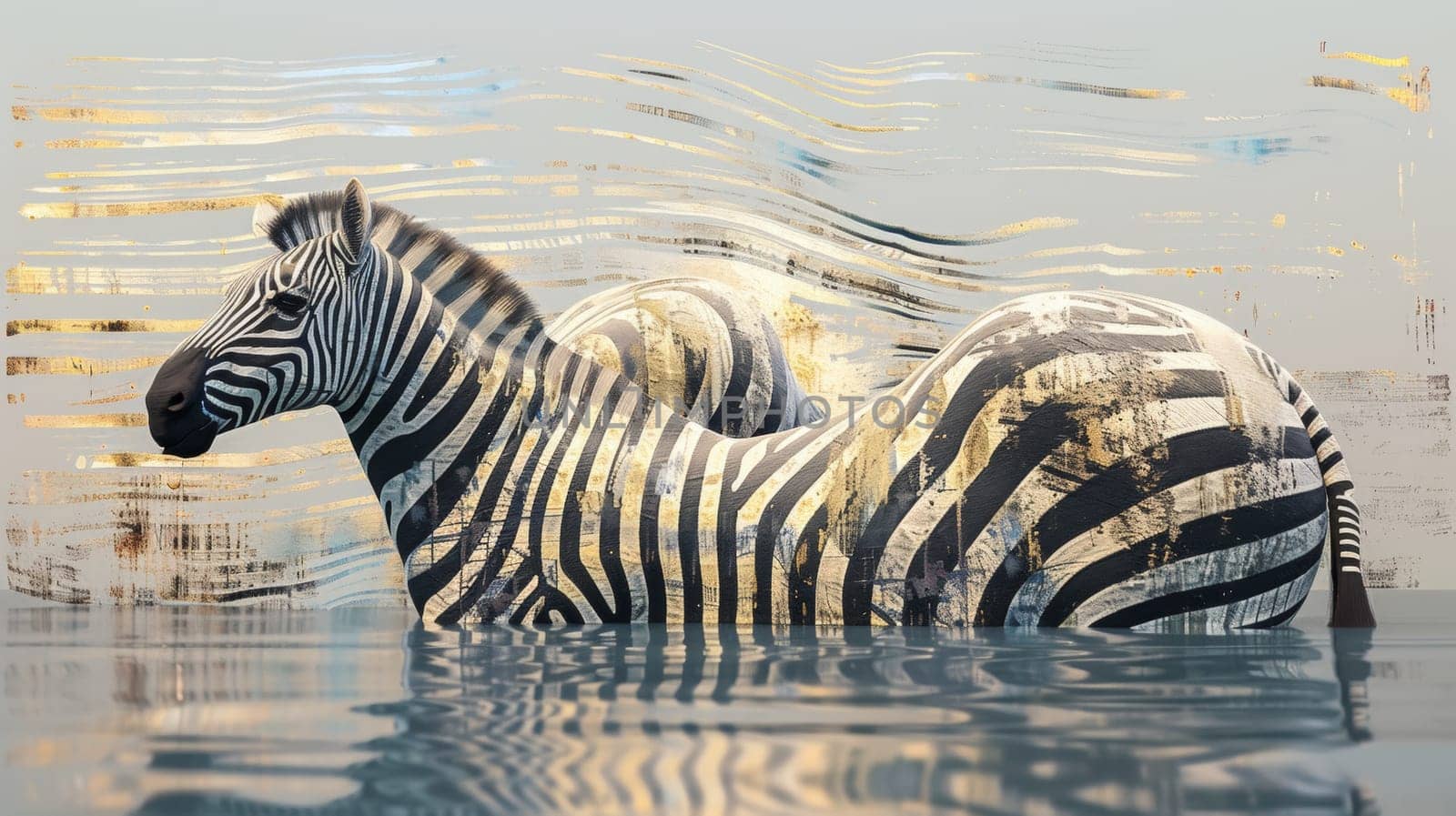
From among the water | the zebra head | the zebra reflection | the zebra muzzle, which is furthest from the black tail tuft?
the zebra muzzle

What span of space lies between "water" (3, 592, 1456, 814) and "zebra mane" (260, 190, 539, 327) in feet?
5.26

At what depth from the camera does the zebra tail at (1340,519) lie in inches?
141

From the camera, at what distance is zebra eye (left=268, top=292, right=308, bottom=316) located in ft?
12.9

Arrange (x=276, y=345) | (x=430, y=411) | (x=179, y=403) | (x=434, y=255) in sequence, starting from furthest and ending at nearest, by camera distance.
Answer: (x=434, y=255), (x=430, y=411), (x=276, y=345), (x=179, y=403)

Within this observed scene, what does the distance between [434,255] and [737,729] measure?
9.96 ft

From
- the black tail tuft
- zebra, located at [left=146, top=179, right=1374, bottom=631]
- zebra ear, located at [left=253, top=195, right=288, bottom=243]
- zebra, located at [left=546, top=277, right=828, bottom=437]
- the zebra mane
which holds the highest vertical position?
zebra ear, located at [left=253, top=195, right=288, bottom=243]

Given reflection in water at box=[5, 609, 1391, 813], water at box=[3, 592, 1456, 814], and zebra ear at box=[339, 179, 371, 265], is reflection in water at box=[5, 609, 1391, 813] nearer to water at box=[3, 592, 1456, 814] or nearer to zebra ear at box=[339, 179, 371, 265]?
water at box=[3, 592, 1456, 814]

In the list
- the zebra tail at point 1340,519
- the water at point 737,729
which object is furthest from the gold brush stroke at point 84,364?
the zebra tail at point 1340,519

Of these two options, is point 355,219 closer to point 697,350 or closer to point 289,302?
point 289,302

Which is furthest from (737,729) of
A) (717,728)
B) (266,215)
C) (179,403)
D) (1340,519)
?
(266,215)

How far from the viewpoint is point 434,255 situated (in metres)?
4.25

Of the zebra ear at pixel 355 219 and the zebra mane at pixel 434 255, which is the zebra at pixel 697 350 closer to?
the zebra mane at pixel 434 255

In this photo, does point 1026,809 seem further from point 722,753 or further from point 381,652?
point 381,652

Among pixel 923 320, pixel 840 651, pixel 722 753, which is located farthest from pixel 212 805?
pixel 923 320
